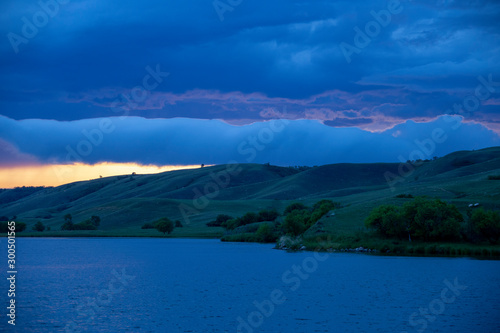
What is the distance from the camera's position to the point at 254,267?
81688 millimetres

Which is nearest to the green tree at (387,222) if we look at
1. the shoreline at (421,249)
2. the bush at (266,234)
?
the shoreline at (421,249)

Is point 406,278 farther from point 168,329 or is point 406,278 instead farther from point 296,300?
point 168,329

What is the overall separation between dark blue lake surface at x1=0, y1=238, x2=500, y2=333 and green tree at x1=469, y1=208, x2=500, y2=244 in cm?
1783

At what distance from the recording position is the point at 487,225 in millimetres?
102625

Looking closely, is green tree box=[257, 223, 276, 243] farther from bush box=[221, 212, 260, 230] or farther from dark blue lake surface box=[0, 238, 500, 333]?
dark blue lake surface box=[0, 238, 500, 333]

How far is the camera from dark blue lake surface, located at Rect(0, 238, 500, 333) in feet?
134

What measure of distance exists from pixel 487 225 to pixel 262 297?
6422 cm

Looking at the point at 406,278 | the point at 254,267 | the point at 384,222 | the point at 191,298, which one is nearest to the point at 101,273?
the point at 254,267

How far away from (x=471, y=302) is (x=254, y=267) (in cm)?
3726

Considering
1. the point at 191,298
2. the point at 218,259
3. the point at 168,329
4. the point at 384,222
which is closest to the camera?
the point at 168,329

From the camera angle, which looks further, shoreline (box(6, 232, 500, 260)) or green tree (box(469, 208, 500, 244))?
green tree (box(469, 208, 500, 244))

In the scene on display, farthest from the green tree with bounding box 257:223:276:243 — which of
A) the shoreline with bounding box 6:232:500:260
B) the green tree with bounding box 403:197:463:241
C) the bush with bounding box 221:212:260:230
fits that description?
the green tree with bounding box 403:197:463:241

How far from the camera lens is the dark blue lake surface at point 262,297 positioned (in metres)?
41.0

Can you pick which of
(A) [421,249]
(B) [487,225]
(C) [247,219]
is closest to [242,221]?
(C) [247,219]
